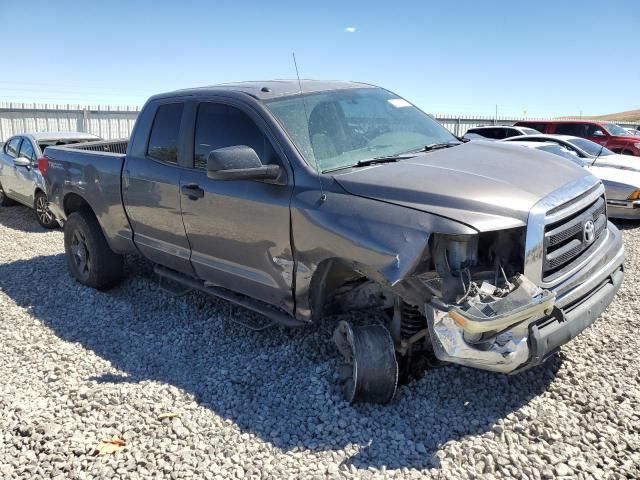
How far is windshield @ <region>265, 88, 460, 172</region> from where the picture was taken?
370cm

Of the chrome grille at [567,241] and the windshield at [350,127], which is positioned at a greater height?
the windshield at [350,127]

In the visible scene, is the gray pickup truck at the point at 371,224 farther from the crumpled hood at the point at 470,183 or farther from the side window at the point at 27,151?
the side window at the point at 27,151

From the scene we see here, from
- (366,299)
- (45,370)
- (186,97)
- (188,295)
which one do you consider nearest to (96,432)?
(45,370)

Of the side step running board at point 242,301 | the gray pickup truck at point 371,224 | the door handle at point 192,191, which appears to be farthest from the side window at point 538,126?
the door handle at point 192,191

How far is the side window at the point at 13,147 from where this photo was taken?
10.2 meters

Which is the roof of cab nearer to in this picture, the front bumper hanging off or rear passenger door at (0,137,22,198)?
the front bumper hanging off

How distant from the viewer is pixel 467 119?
24.9 meters

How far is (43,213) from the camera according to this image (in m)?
9.24

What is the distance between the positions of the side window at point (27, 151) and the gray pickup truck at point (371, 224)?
Answer: 551 cm

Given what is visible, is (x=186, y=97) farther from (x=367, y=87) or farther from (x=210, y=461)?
(x=210, y=461)

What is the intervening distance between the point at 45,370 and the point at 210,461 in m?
1.82

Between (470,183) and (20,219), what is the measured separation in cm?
964

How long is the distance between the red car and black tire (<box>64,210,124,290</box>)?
49.3 ft

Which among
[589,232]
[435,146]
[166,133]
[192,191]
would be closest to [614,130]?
[435,146]
